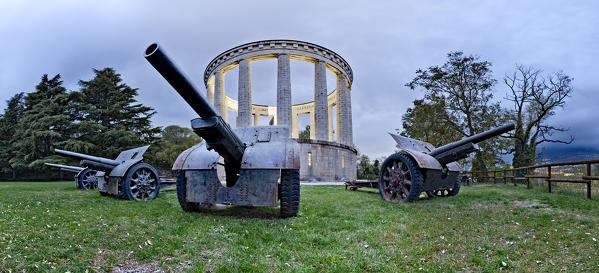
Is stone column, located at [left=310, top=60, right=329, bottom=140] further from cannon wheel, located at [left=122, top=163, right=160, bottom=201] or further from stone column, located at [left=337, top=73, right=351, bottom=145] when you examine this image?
cannon wheel, located at [left=122, top=163, right=160, bottom=201]

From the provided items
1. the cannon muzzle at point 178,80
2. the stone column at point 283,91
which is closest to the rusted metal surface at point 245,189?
the cannon muzzle at point 178,80

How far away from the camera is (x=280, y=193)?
5.57 m

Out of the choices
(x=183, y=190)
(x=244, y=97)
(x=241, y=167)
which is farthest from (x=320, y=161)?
(x=241, y=167)

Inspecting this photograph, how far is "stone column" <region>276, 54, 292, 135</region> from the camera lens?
28.8 meters

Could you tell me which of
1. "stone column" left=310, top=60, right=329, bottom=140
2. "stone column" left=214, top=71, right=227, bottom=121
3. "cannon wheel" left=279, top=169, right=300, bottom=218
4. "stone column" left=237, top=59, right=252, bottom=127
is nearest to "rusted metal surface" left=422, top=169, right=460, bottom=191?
"cannon wheel" left=279, top=169, right=300, bottom=218

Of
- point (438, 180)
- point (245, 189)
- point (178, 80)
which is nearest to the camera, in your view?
point (178, 80)

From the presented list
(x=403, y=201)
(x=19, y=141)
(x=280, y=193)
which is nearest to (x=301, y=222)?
(x=280, y=193)

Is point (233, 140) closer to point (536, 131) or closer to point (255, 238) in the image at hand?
point (255, 238)

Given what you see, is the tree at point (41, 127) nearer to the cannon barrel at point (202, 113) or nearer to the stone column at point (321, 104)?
the stone column at point (321, 104)

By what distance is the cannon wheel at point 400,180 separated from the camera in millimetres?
7918

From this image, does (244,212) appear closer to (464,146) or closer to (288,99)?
(464,146)

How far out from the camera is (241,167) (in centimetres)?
547

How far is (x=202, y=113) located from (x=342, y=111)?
101 ft

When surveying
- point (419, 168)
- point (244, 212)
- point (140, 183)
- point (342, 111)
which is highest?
point (342, 111)
